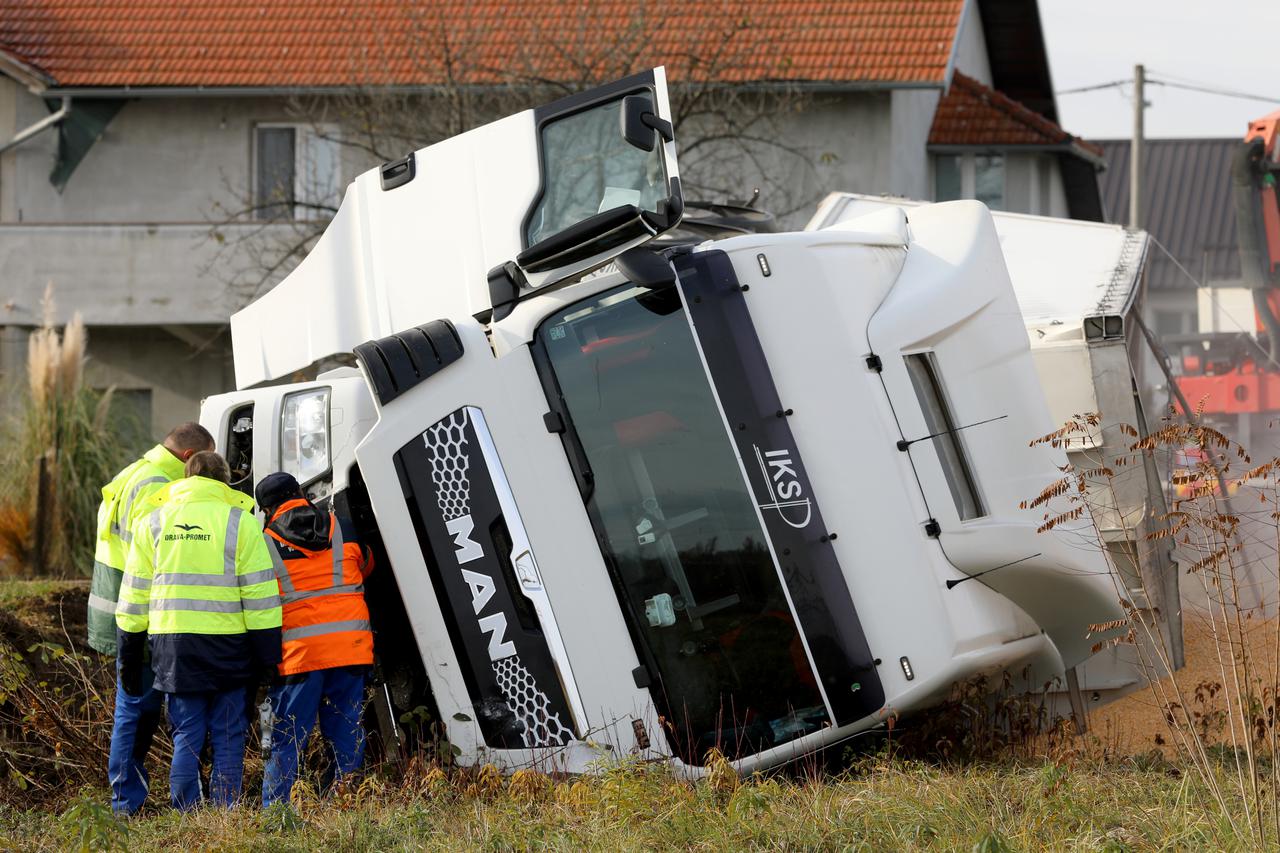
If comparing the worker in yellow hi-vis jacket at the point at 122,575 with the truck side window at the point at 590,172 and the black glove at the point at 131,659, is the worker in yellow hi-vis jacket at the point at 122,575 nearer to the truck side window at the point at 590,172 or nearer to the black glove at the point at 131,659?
the black glove at the point at 131,659

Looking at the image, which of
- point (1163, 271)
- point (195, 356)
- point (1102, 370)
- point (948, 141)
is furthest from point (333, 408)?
point (948, 141)

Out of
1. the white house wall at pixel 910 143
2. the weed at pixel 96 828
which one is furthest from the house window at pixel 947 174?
the weed at pixel 96 828

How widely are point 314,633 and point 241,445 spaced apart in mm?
1288

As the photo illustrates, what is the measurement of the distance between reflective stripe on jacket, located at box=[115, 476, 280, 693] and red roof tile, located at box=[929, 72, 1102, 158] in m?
16.1

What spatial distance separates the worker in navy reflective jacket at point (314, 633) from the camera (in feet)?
18.7

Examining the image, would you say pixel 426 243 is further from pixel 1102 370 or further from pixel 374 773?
pixel 1102 370

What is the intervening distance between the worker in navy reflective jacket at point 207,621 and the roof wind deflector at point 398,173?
5.34ft

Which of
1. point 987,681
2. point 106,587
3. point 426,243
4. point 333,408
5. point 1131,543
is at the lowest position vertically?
point 987,681

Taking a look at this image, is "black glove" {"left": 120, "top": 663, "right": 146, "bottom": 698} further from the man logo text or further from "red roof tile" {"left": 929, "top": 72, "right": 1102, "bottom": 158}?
"red roof tile" {"left": 929, "top": 72, "right": 1102, "bottom": 158}

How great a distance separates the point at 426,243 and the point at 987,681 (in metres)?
2.98

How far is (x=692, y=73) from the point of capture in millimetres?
15180

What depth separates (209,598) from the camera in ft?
18.6

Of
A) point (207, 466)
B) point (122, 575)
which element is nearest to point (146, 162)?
point (122, 575)

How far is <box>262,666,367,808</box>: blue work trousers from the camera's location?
18.8 feet
